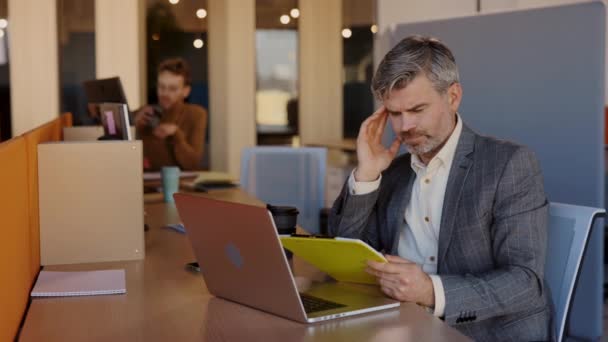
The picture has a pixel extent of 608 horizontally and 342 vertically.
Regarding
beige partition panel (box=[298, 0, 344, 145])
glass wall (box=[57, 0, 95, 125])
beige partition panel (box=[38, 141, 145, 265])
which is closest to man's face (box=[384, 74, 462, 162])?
beige partition panel (box=[38, 141, 145, 265])

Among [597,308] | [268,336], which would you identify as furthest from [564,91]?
[268,336]

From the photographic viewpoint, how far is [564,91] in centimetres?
271

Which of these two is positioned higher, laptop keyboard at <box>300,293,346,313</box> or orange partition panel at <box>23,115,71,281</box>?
orange partition panel at <box>23,115,71,281</box>

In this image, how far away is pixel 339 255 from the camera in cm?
168

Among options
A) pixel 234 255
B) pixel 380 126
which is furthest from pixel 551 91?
pixel 234 255

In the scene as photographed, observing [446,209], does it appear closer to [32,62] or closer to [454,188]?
[454,188]

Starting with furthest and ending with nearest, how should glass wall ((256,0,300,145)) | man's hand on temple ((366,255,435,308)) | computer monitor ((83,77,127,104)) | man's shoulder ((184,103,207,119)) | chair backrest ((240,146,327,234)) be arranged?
glass wall ((256,0,300,145)) < man's shoulder ((184,103,207,119)) < chair backrest ((240,146,327,234)) < computer monitor ((83,77,127,104)) < man's hand on temple ((366,255,435,308))

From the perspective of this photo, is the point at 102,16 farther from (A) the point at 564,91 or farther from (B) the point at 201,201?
(B) the point at 201,201

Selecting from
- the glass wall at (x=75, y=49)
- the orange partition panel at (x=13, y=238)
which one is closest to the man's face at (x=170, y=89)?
the glass wall at (x=75, y=49)

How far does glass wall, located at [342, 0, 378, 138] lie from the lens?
7887 millimetres

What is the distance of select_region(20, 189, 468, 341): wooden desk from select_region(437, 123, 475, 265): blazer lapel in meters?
0.40

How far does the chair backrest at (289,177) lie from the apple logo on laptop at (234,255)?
97.5 inches

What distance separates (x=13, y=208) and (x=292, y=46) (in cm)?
631

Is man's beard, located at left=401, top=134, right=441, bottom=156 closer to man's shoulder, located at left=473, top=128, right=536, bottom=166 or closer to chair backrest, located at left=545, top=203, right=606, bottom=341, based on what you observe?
man's shoulder, located at left=473, top=128, right=536, bottom=166
